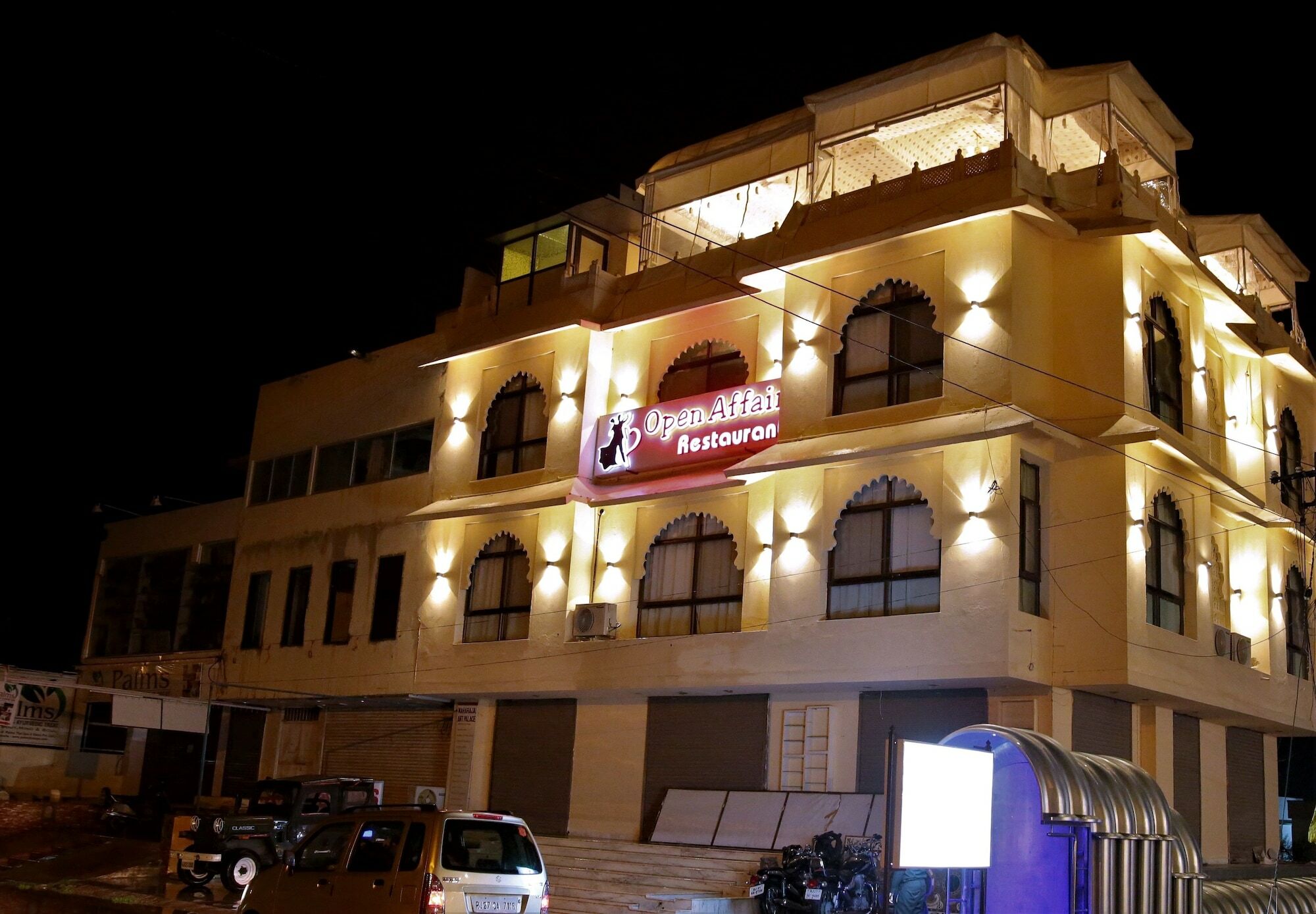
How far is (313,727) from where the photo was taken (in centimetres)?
2933

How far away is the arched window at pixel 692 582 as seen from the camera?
2192 cm

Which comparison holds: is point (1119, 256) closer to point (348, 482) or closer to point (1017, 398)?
point (1017, 398)

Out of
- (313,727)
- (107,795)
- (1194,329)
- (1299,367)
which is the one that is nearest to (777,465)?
(1194,329)

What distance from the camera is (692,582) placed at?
885 inches

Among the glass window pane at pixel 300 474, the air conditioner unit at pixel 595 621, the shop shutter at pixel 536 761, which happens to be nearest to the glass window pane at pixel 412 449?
the glass window pane at pixel 300 474

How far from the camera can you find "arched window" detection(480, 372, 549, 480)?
2525 centimetres

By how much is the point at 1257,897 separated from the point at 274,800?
14.5 meters

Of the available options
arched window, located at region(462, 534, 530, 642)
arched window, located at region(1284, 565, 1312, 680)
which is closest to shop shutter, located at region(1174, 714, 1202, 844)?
arched window, located at region(1284, 565, 1312, 680)

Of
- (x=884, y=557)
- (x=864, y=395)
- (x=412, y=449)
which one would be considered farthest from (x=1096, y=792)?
(x=412, y=449)

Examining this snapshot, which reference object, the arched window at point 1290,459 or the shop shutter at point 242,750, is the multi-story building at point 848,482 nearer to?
the arched window at point 1290,459

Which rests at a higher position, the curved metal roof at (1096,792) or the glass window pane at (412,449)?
the glass window pane at (412,449)

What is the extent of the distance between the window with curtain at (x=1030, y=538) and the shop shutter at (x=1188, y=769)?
4.60 m

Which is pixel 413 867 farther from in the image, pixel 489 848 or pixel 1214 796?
pixel 1214 796

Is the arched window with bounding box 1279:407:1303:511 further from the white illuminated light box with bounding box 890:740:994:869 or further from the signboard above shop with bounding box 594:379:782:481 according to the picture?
the white illuminated light box with bounding box 890:740:994:869
